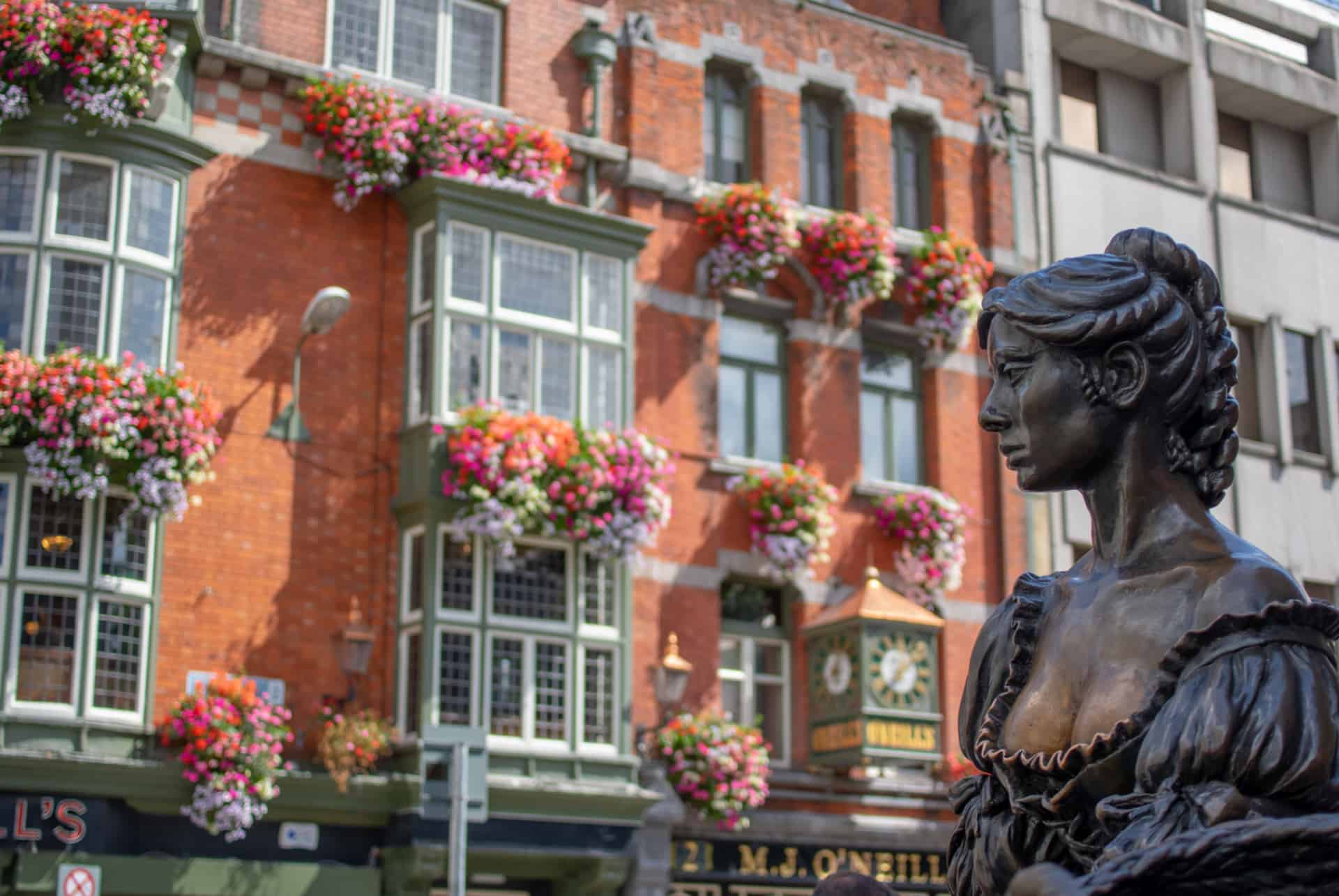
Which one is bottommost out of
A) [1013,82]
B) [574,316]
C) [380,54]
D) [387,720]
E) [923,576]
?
[387,720]

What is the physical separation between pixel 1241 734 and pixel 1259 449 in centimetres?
2351

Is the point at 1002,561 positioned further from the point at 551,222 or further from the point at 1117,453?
the point at 1117,453

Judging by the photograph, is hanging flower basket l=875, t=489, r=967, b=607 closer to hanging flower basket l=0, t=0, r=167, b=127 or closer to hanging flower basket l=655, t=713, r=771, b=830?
hanging flower basket l=655, t=713, r=771, b=830

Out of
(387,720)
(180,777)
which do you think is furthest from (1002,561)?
(180,777)

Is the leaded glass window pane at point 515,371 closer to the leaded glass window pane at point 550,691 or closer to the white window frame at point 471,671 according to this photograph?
the white window frame at point 471,671

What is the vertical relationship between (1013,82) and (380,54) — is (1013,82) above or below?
above

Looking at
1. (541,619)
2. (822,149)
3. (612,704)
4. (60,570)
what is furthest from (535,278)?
(60,570)

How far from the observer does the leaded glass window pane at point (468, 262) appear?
18219mm

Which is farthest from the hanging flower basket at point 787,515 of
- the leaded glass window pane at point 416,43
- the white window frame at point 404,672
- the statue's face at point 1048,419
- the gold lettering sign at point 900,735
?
the statue's face at point 1048,419

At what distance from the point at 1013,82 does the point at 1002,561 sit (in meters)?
6.46

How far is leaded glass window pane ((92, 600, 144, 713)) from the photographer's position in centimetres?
1577

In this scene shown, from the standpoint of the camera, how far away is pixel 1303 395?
25.8m

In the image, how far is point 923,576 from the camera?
68.1 feet

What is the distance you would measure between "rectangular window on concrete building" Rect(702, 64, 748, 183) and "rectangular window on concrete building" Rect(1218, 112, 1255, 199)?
853 cm
